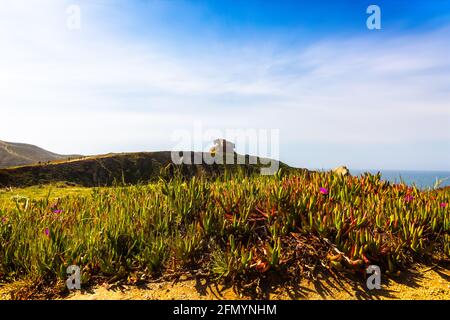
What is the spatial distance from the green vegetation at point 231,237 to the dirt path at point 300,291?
0.63ft

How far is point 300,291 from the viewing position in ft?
13.8

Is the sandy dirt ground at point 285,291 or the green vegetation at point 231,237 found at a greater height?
the green vegetation at point 231,237

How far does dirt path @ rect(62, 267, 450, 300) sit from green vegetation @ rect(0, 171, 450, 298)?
19cm

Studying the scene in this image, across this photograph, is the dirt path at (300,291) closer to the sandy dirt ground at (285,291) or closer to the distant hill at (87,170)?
the sandy dirt ground at (285,291)

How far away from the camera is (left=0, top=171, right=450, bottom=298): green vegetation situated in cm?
450

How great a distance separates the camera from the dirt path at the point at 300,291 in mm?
4113

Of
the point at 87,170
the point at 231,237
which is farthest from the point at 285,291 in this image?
the point at 87,170

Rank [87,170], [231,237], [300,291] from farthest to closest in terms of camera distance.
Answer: [87,170] < [231,237] < [300,291]

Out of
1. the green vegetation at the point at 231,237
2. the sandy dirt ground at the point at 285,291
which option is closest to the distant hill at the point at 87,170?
the green vegetation at the point at 231,237

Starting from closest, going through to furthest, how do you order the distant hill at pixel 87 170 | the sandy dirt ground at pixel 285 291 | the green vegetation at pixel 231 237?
the sandy dirt ground at pixel 285 291
the green vegetation at pixel 231 237
the distant hill at pixel 87 170

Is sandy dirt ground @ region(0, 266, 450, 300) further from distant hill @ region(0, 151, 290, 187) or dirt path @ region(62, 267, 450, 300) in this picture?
distant hill @ region(0, 151, 290, 187)

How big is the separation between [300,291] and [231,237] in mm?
1061

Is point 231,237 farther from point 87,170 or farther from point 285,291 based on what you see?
point 87,170
